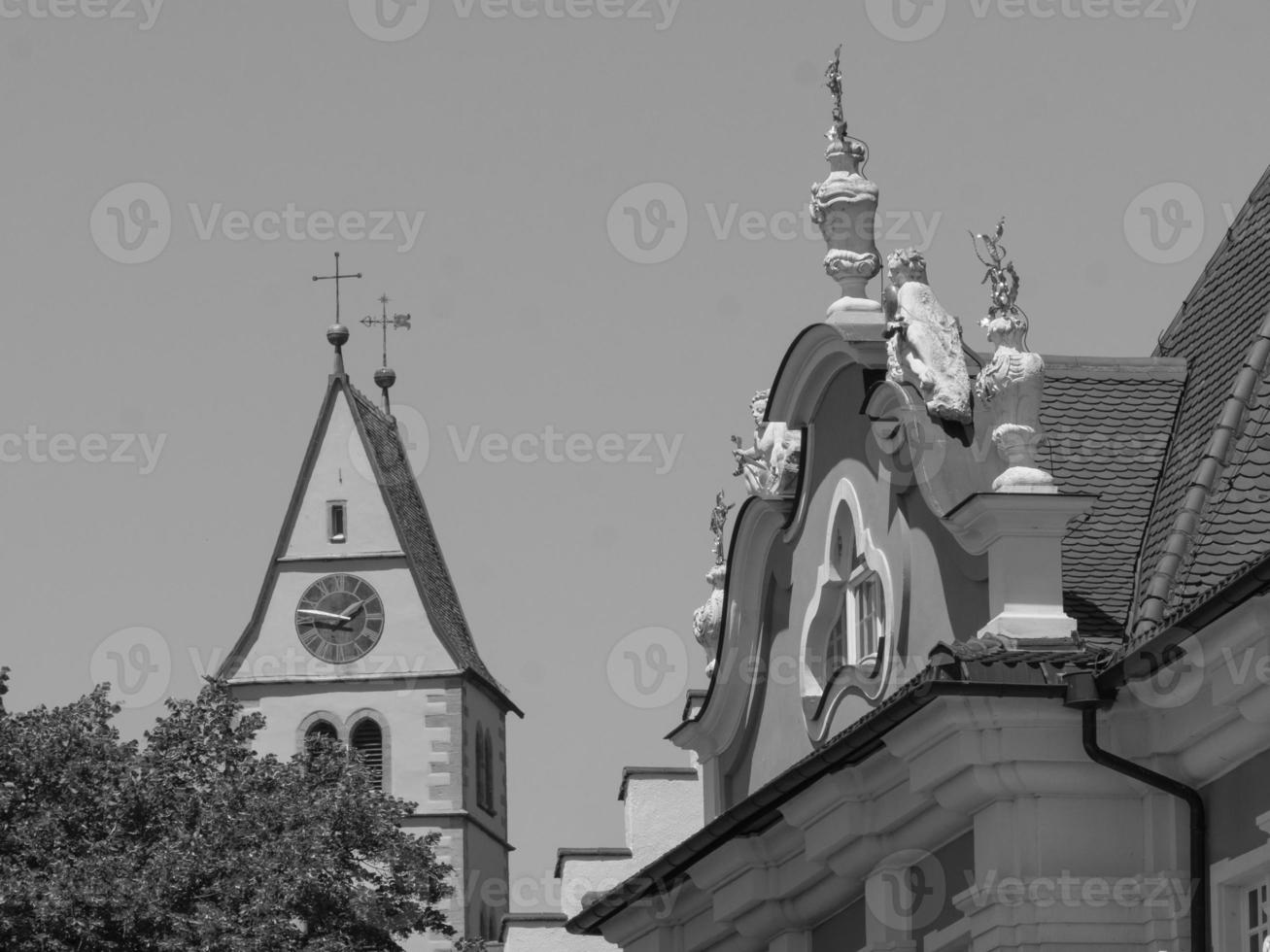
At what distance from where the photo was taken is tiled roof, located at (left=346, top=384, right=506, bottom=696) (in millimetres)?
104688

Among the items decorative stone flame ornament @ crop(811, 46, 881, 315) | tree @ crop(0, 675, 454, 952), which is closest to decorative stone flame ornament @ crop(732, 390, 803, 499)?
decorative stone flame ornament @ crop(811, 46, 881, 315)

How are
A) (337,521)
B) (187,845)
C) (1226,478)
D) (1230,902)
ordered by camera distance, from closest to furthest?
(1230,902)
(1226,478)
(187,845)
(337,521)

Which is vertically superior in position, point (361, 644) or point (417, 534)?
point (417, 534)

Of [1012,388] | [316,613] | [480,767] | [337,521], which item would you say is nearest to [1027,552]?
[1012,388]

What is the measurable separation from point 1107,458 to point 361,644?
8136 cm

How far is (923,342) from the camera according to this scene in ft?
72.8

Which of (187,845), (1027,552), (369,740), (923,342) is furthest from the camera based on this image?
(369,740)

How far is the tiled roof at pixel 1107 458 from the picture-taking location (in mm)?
22016

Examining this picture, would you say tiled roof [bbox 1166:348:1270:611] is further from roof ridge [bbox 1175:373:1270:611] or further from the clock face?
the clock face

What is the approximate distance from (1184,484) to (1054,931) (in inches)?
136

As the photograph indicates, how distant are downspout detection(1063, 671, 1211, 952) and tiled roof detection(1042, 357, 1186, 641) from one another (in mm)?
1628

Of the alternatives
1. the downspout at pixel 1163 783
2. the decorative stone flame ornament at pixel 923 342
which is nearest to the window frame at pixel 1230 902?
the downspout at pixel 1163 783

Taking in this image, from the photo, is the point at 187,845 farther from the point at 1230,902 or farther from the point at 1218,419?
the point at 1230,902

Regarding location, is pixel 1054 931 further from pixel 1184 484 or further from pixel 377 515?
pixel 377 515
